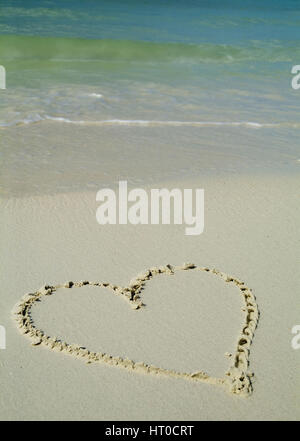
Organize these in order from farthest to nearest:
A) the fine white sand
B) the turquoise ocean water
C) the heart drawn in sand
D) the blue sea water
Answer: the blue sea water
the turquoise ocean water
the heart drawn in sand
the fine white sand

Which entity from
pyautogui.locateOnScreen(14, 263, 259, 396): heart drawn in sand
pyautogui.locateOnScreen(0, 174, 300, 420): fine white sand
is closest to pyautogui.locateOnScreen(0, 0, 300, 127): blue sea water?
pyautogui.locateOnScreen(0, 174, 300, 420): fine white sand

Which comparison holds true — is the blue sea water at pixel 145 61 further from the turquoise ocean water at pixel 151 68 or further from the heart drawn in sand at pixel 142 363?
the heart drawn in sand at pixel 142 363

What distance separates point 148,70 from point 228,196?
5257mm

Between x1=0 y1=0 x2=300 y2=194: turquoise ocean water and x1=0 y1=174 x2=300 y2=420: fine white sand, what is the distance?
1.24 metres

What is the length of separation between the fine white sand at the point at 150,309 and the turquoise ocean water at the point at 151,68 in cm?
124

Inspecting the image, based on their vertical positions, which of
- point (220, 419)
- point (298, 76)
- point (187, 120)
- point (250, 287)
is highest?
point (298, 76)

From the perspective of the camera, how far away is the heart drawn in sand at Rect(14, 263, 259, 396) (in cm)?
231

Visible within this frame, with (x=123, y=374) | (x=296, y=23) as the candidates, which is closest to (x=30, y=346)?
(x=123, y=374)

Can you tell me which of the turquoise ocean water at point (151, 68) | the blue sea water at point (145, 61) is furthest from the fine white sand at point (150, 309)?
the blue sea water at point (145, 61)

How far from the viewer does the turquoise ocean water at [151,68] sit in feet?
18.4

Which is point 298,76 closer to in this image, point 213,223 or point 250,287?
point 213,223

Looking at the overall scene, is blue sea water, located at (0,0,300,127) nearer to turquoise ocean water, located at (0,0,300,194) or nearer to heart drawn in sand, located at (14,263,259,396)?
turquoise ocean water, located at (0,0,300,194)

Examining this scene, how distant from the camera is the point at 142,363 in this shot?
2.37 meters

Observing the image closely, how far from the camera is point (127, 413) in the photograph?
217cm
